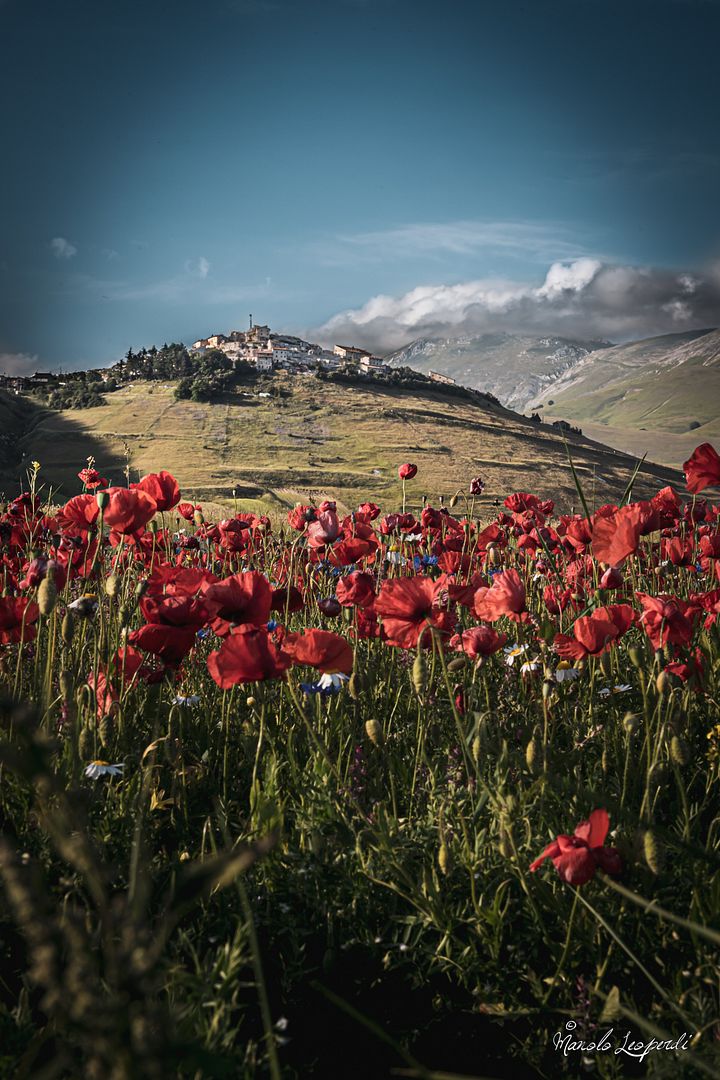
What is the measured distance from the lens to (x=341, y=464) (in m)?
68.0

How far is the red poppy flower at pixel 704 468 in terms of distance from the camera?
276 centimetres

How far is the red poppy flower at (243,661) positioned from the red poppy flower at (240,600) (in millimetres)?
192

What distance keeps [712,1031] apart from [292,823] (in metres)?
1.16

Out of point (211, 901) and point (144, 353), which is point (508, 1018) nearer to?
point (211, 901)

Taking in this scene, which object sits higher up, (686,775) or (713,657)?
(713,657)

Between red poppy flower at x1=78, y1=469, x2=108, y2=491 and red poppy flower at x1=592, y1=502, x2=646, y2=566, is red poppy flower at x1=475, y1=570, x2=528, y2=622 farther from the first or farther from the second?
red poppy flower at x1=78, y1=469, x2=108, y2=491

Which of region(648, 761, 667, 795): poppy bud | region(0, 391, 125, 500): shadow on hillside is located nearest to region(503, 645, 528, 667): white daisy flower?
region(648, 761, 667, 795): poppy bud

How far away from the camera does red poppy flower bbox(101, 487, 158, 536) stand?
2.46 m

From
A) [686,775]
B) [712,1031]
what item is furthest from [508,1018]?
[686,775]

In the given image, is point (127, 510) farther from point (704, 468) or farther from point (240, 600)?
point (704, 468)

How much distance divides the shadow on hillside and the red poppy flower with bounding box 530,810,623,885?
165ft

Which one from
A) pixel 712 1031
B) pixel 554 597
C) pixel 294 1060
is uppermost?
pixel 554 597

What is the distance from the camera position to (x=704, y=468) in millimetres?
2803

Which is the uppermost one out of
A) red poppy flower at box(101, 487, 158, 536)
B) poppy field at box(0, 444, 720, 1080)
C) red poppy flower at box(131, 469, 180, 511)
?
red poppy flower at box(131, 469, 180, 511)
